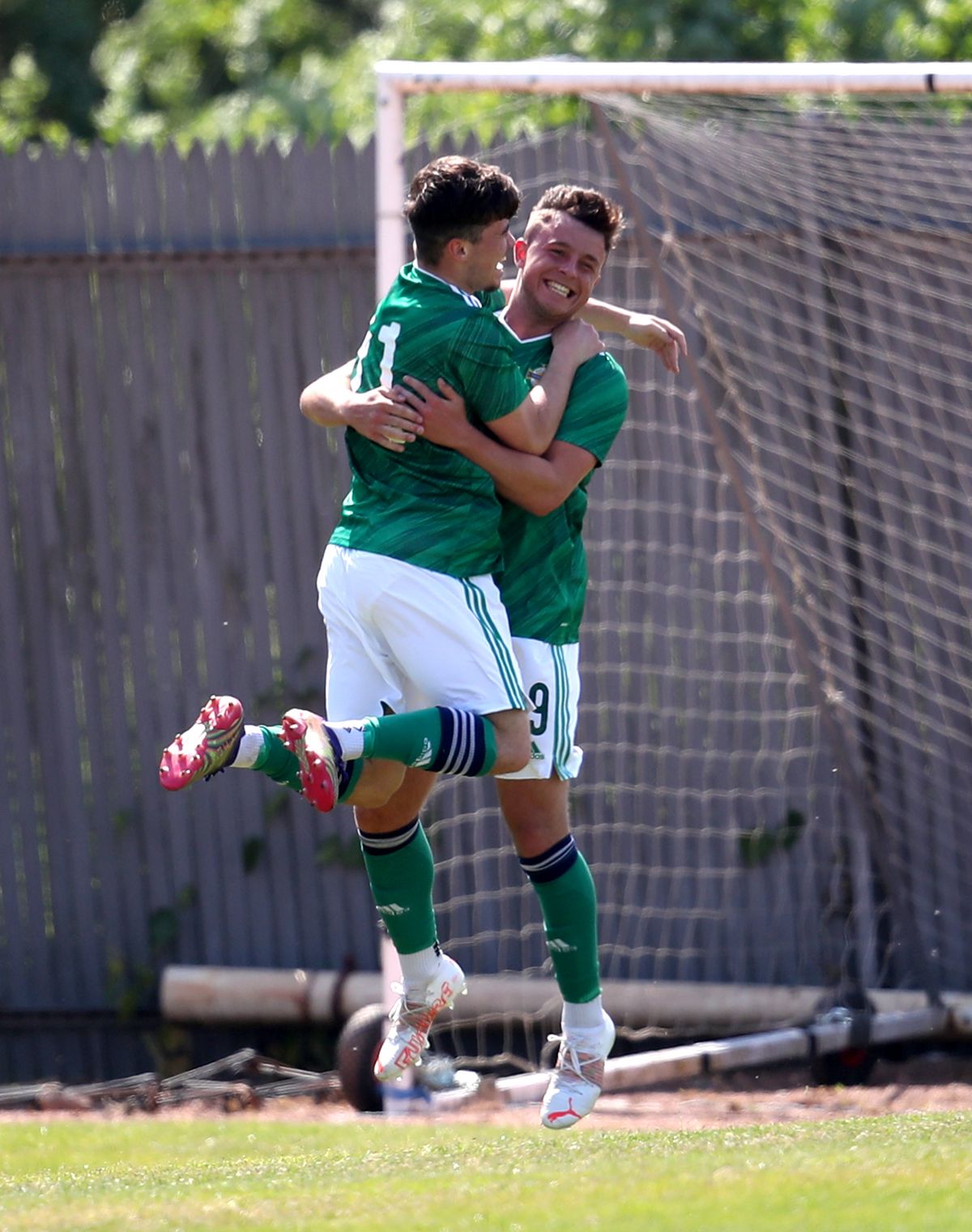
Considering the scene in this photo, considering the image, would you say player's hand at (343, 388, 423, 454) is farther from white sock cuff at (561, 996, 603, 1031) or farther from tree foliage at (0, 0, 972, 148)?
tree foliage at (0, 0, 972, 148)

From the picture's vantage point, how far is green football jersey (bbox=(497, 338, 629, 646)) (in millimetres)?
4840

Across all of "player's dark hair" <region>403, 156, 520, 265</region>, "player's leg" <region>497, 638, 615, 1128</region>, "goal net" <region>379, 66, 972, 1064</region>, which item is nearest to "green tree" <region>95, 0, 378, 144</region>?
"goal net" <region>379, 66, 972, 1064</region>

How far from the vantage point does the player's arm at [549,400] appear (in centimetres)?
462

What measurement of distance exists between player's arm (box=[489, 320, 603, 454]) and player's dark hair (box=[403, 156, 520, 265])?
38 centimetres

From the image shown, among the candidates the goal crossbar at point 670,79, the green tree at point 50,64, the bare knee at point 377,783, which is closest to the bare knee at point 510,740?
the bare knee at point 377,783

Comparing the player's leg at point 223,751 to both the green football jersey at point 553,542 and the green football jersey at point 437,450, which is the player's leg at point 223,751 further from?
the green football jersey at point 553,542

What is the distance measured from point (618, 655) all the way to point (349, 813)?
51.3 inches

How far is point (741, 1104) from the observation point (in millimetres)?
6867

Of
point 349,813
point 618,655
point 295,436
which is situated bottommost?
point 349,813

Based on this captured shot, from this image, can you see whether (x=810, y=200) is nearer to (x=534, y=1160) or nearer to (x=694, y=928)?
Result: (x=694, y=928)

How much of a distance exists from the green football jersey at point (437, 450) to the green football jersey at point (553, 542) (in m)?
0.18

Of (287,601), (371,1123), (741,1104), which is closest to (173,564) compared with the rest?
(287,601)

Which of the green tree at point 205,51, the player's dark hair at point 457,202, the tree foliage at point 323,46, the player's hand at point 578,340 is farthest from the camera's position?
the green tree at point 205,51

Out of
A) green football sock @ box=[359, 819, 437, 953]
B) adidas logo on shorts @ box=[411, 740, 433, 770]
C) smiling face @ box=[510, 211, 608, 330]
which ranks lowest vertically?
green football sock @ box=[359, 819, 437, 953]
